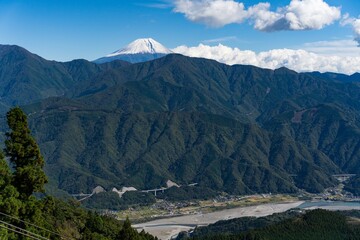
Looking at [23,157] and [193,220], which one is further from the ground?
[23,157]

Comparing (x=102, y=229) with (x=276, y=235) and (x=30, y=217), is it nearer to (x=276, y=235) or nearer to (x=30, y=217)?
(x=30, y=217)

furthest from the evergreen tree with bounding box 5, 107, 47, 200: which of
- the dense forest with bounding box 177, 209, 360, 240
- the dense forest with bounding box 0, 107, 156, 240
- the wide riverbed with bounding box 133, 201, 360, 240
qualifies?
the wide riverbed with bounding box 133, 201, 360, 240

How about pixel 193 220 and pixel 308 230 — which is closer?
pixel 308 230

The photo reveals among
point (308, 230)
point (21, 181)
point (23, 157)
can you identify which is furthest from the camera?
point (308, 230)

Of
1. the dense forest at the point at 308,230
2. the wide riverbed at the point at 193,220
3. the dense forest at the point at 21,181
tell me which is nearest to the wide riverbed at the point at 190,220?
the wide riverbed at the point at 193,220

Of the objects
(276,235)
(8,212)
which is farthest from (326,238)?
(8,212)

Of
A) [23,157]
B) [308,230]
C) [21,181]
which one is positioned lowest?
[308,230]

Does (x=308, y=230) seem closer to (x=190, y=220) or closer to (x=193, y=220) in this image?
(x=193, y=220)

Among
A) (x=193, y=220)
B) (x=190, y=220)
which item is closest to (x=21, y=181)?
(x=193, y=220)

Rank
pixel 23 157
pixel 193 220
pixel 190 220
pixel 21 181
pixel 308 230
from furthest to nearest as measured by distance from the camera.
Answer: pixel 190 220, pixel 193 220, pixel 308 230, pixel 23 157, pixel 21 181
